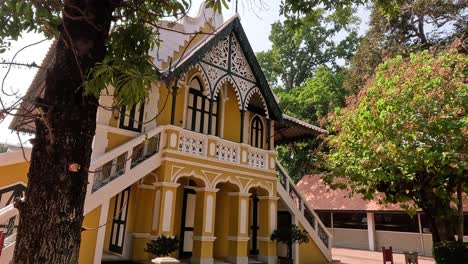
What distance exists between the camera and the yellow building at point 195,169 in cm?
995

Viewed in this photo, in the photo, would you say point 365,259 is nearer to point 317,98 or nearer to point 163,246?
point 163,246

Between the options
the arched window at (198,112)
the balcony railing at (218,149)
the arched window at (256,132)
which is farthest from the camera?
the arched window at (256,132)

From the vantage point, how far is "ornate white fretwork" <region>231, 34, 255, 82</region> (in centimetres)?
1295

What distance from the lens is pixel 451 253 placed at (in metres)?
11.7

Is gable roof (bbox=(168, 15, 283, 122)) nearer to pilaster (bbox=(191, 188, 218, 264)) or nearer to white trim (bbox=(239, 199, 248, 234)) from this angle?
white trim (bbox=(239, 199, 248, 234))

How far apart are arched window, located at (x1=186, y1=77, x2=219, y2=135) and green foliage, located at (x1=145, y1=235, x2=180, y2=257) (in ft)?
13.5

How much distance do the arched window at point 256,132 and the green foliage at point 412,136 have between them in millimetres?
3170

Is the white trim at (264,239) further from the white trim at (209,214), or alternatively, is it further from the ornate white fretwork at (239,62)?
the ornate white fretwork at (239,62)

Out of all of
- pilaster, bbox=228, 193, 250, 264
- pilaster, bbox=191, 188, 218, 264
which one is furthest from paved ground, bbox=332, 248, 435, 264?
pilaster, bbox=191, 188, 218, 264

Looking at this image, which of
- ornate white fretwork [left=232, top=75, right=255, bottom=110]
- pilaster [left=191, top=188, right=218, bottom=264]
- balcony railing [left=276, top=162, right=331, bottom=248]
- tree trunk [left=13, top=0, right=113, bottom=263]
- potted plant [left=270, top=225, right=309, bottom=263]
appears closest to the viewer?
tree trunk [left=13, top=0, right=113, bottom=263]

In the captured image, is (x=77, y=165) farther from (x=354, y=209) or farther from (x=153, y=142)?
(x=354, y=209)

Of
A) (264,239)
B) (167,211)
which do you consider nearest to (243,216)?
(264,239)

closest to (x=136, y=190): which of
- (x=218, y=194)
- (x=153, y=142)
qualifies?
(x=153, y=142)

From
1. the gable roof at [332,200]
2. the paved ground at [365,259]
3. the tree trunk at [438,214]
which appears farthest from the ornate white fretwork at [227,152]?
the gable roof at [332,200]
